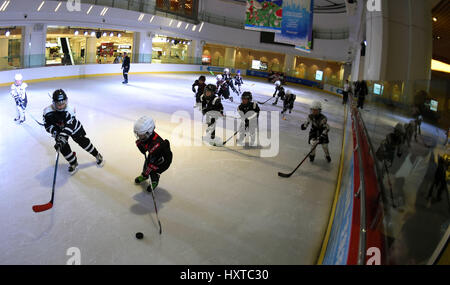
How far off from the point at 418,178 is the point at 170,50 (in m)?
31.0

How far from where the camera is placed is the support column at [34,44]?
16828 mm

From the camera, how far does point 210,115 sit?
8.90 metres

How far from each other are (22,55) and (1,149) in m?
11.5

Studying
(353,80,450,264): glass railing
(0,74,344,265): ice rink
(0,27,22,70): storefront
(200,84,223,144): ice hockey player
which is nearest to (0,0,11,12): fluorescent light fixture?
(0,27,22,70): storefront

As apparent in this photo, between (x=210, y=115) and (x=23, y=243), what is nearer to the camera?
(x=23, y=243)

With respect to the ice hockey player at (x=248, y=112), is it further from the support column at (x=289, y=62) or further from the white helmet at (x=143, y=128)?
the support column at (x=289, y=62)

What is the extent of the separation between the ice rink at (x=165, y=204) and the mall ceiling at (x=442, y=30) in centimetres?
501

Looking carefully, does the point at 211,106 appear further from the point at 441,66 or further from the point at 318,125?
the point at 441,66

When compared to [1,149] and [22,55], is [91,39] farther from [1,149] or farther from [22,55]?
[1,149]

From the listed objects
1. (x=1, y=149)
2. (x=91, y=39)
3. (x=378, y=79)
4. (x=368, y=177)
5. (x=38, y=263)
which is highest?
(x=91, y=39)

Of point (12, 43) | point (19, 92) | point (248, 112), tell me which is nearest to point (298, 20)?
point (248, 112)

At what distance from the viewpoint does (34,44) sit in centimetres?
1762

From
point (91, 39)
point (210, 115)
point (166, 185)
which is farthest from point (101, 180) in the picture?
point (91, 39)

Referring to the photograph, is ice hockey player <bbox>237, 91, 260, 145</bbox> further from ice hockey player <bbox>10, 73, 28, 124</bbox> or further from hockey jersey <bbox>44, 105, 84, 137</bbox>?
ice hockey player <bbox>10, 73, 28, 124</bbox>
